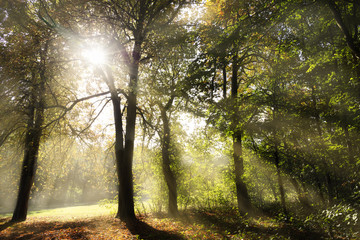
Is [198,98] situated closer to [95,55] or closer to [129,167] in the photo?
[129,167]

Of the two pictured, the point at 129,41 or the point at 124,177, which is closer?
the point at 129,41

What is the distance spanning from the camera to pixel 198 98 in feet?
25.0

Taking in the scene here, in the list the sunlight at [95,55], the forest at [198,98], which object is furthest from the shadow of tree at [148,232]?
the sunlight at [95,55]

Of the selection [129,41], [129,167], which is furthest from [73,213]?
[129,41]

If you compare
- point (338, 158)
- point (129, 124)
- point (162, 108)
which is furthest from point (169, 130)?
point (338, 158)

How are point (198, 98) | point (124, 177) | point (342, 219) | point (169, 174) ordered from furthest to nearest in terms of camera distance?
point (169, 174) < point (124, 177) < point (198, 98) < point (342, 219)

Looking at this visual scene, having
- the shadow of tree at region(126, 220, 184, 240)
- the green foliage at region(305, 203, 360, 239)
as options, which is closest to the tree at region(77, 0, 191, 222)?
the shadow of tree at region(126, 220, 184, 240)

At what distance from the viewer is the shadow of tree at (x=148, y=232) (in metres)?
7.24

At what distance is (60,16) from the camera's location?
9.16 m

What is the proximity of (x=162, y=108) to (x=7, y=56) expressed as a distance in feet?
27.0

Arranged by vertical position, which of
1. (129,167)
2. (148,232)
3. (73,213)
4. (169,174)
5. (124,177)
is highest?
(129,167)

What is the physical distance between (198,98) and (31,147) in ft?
30.5

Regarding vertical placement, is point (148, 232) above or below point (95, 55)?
below

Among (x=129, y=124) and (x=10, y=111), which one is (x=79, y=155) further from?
(x=129, y=124)
